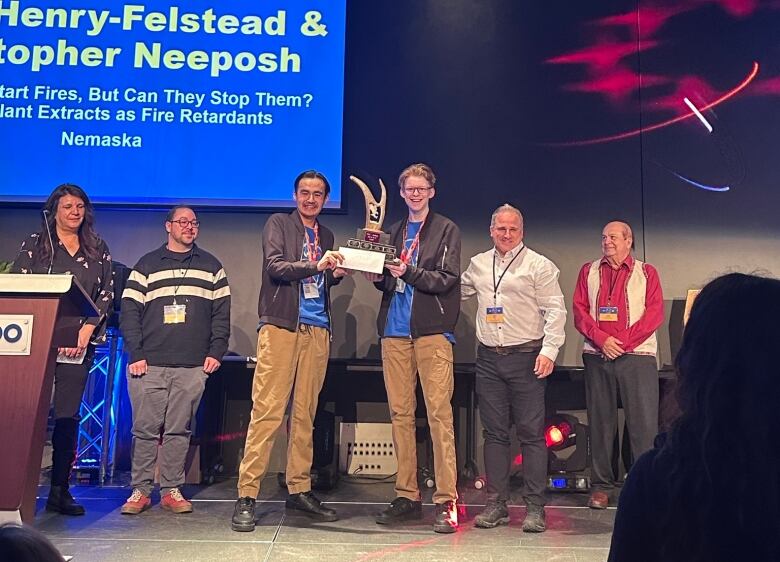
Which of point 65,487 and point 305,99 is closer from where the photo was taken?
point 65,487

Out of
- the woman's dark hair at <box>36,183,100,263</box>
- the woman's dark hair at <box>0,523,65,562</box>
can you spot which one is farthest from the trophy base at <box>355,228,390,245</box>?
the woman's dark hair at <box>0,523,65,562</box>

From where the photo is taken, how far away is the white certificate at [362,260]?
11.2 feet

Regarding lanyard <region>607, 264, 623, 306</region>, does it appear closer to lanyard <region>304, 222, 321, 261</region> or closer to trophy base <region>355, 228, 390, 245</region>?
trophy base <region>355, 228, 390, 245</region>

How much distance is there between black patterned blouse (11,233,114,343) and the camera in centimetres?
376

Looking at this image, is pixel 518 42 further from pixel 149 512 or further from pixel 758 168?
pixel 149 512

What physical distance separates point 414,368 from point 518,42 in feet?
9.17

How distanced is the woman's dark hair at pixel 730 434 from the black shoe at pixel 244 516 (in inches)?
104

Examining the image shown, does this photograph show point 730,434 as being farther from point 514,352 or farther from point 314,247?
point 314,247

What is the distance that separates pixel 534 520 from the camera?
344cm

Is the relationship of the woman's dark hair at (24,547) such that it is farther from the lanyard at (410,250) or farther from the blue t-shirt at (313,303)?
the lanyard at (410,250)

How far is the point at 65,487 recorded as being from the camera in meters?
3.62

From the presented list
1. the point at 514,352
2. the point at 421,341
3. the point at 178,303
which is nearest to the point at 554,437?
the point at 514,352

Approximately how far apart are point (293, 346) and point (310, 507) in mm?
791

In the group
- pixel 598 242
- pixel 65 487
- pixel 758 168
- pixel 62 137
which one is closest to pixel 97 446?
pixel 65 487
